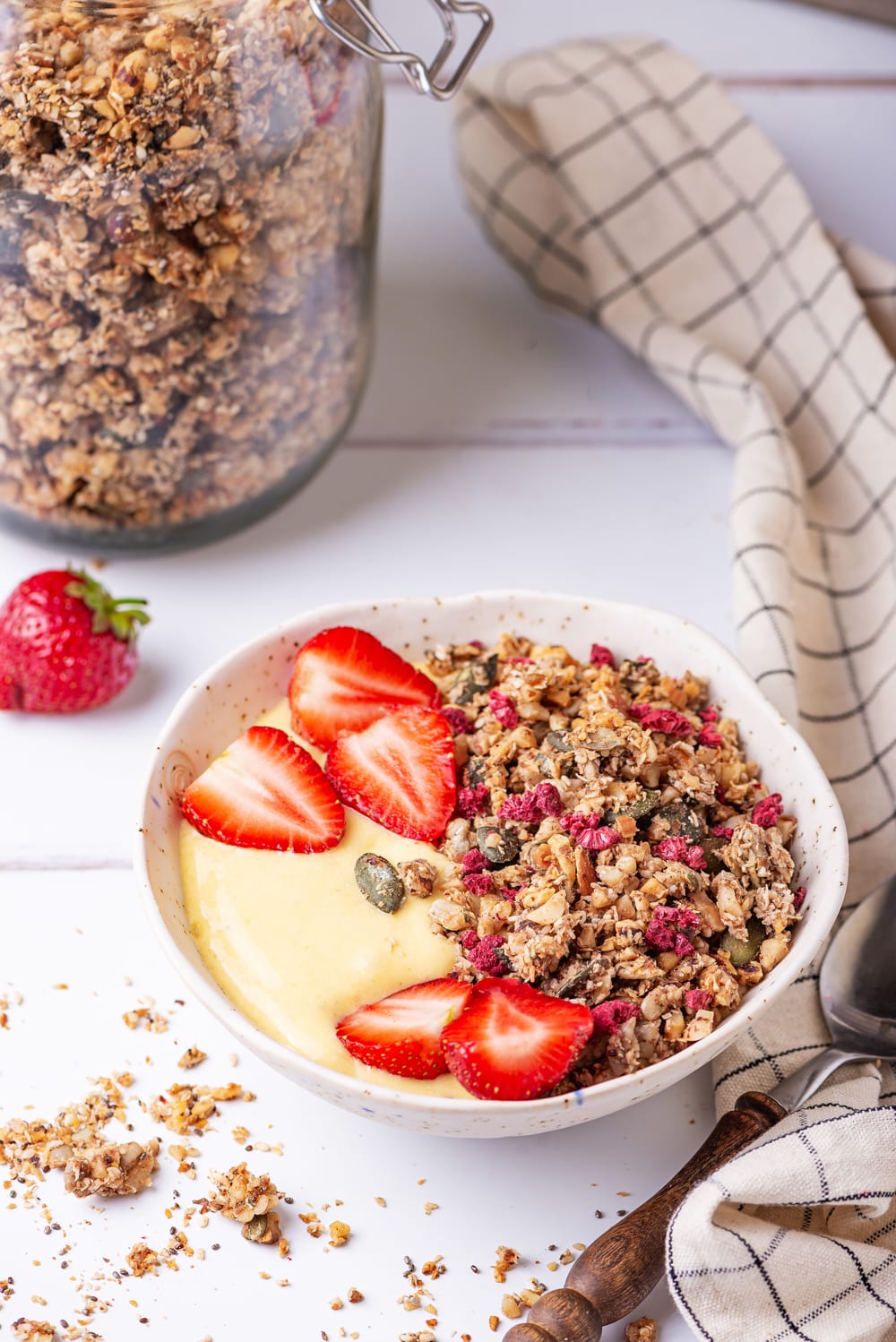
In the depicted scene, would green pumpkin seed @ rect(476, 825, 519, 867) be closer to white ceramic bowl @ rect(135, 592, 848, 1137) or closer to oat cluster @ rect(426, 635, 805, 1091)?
oat cluster @ rect(426, 635, 805, 1091)

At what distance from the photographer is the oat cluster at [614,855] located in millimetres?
868

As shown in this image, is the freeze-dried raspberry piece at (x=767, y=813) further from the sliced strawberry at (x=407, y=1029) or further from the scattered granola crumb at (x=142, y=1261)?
the scattered granola crumb at (x=142, y=1261)

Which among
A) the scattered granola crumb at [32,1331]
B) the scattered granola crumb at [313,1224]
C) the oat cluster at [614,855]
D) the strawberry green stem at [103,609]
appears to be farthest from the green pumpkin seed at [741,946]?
the strawberry green stem at [103,609]

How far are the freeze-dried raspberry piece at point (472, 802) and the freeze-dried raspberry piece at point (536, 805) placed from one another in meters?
0.03

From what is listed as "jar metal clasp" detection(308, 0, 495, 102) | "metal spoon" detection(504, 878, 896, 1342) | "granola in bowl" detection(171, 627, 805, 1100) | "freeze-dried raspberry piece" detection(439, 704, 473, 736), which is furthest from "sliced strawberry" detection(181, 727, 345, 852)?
"jar metal clasp" detection(308, 0, 495, 102)

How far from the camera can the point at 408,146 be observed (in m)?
1.80

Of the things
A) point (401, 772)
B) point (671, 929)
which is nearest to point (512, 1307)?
point (671, 929)

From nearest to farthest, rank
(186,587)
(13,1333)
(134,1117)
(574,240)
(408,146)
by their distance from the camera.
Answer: (13,1333)
(134,1117)
(186,587)
(574,240)
(408,146)

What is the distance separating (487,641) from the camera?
113 centimetres

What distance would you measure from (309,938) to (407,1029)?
100 mm

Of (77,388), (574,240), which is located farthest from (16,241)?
(574,240)

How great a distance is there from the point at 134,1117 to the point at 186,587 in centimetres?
54

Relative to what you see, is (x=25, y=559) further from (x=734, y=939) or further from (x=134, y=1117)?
(x=734, y=939)

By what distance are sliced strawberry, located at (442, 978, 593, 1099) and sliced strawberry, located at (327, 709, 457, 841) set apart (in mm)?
165
